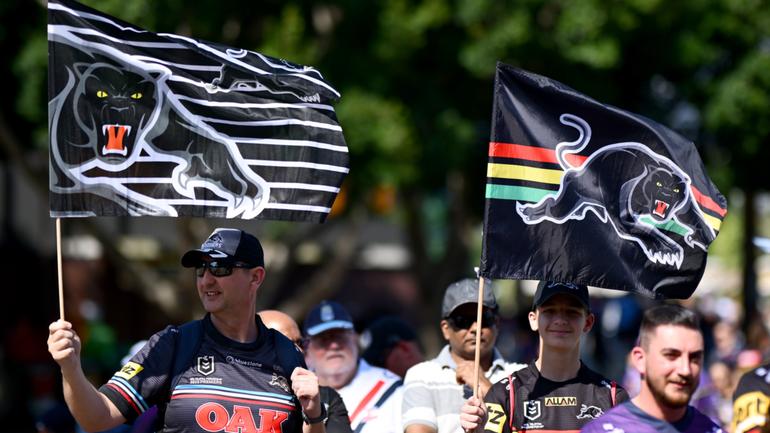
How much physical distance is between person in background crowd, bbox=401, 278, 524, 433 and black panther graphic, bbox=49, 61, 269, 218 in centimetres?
139

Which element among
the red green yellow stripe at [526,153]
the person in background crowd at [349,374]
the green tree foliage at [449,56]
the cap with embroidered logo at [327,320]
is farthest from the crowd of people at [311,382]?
the green tree foliage at [449,56]

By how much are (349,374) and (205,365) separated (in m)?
2.74

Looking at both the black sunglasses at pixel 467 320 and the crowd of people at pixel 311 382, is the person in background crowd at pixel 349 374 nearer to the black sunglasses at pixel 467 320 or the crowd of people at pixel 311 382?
→ the black sunglasses at pixel 467 320

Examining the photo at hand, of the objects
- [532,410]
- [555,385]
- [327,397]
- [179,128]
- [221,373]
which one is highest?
[179,128]

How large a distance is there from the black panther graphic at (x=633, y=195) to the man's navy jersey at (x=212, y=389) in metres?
1.76

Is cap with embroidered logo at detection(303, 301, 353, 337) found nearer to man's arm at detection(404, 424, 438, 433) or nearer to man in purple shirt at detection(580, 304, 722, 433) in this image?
man's arm at detection(404, 424, 438, 433)

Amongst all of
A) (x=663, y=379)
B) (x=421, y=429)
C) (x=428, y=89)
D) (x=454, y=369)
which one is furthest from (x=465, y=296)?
(x=428, y=89)

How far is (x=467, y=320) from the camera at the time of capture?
735 cm

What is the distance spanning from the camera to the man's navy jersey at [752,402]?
6137 millimetres

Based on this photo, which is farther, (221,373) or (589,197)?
(589,197)

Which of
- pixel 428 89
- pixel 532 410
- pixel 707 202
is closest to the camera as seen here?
pixel 532 410

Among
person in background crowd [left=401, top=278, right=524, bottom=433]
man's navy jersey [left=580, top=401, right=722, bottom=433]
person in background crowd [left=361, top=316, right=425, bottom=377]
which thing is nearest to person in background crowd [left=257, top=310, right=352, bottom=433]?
person in background crowd [left=401, top=278, right=524, bottom=433]

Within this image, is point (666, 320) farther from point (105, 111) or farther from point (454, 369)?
point (105, 111)

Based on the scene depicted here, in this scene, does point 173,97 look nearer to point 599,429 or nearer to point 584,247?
point 584,247
